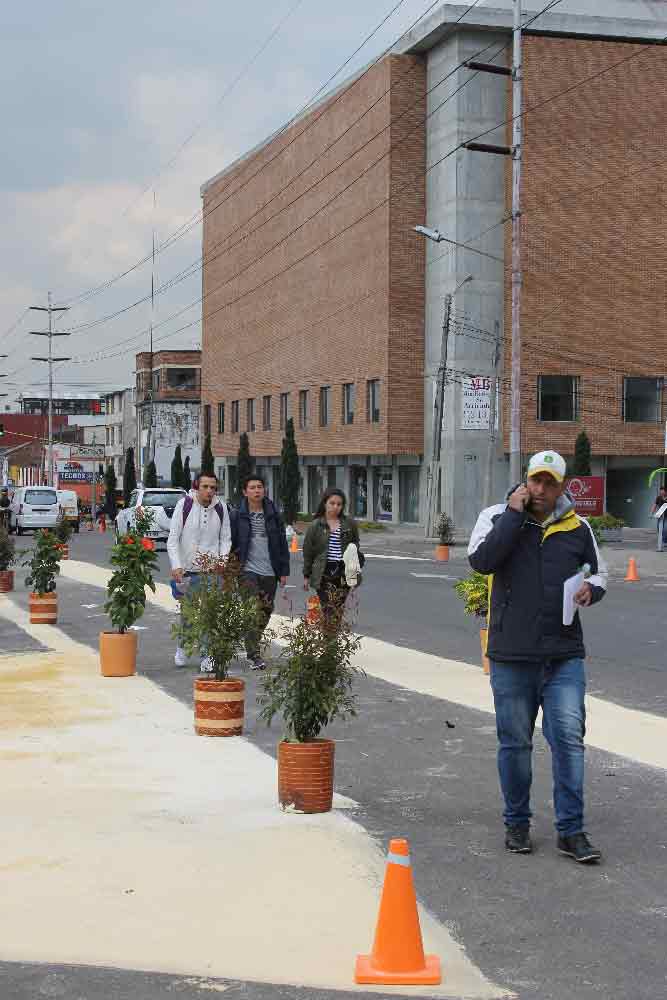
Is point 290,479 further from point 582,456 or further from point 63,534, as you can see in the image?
point 63,534

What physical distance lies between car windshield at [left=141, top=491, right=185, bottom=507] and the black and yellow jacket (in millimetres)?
39317

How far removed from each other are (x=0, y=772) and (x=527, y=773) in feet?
11.9

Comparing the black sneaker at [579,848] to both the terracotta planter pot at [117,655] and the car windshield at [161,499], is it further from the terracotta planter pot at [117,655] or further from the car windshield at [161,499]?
the car windshield at [161,499]

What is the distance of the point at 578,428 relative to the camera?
62.0 metres

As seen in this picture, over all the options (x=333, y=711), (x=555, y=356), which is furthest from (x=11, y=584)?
(x=555, y=356)

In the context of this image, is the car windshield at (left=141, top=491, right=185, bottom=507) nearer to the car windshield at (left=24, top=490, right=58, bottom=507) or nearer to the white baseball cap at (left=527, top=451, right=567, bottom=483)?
the car windshield at (left=24, top=490, right=58, bottom=507)

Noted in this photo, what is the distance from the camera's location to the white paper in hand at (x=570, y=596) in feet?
23.9

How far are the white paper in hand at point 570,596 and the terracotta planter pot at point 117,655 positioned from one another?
773 centimetres

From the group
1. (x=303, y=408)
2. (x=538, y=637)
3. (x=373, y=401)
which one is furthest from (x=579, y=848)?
(x=303, y=408)

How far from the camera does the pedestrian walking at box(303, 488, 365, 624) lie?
1477 cm

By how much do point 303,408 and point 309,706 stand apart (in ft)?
222

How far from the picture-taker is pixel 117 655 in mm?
14289

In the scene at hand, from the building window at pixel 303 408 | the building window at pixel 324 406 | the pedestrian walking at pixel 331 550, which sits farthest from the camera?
the building window at pixel 303 408

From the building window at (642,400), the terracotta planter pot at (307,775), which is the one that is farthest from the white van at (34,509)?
the terracotta planter pot at (307,775)
